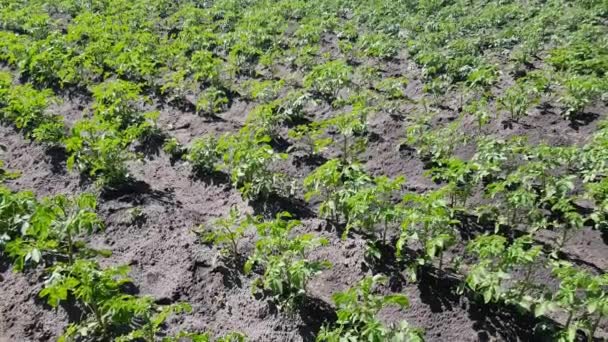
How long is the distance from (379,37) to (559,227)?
6910 millimetres

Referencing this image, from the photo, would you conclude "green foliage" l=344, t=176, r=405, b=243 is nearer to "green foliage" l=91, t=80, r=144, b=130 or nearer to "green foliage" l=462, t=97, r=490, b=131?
"green foliage" l=462, t=97, r=490, b=131

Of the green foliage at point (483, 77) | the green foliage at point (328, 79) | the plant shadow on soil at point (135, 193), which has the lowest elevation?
the plant shadow on soil at point (135, 193)

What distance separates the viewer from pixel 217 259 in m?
5.76

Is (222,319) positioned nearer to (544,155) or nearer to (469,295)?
(469,295)

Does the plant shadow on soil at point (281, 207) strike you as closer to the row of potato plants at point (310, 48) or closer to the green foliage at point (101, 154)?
the green foliage at point (101, 154)

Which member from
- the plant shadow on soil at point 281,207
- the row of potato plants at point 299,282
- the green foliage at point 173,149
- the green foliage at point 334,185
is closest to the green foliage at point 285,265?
the row of potato plants at point 299,282

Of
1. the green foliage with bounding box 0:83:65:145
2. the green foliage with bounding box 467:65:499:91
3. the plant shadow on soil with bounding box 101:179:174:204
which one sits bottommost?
the plant shadow on soil with bounding box 101:179:174:204

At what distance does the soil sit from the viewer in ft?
16.2

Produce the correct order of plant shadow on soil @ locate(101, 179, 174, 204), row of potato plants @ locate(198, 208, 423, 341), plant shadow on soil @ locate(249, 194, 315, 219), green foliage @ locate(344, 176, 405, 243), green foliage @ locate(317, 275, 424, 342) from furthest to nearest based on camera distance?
plant shadow on soil @ locate(101, 179, 174, 204)
plant shadow on soil @ locate(249, 194, 315, 219)
green foliage @ locate(344, 176, 405, 243)
row of potato plants @ locate(198, 208, 423, 341)
green foliage @ locate(317, 275, 424, 342)

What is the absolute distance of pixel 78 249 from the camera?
19.0 feet

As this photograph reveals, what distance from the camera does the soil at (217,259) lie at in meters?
4.95

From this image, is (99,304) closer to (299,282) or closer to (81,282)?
(81,282)

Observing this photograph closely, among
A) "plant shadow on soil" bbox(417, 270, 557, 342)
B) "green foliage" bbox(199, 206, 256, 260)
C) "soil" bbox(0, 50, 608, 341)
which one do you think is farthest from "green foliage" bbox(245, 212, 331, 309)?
"plant shadow on soil" bbox(417, 270, 557, 342)

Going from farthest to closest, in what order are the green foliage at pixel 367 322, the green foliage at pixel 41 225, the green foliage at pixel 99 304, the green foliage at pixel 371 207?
the green foliage at pixel 371 207 → the green foliage at pixel 41 225 → the green foliage at pixel 99 304 → the green foliage at pixel 367 322
